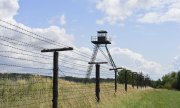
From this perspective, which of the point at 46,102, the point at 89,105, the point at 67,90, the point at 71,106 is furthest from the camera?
the point at 67,90

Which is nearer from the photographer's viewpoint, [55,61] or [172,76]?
[55,61]

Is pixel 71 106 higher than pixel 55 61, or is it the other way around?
pixel 55 61

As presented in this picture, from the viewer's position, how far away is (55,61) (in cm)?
1165

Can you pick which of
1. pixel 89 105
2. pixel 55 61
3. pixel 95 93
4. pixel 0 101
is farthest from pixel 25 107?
pixel 95 93

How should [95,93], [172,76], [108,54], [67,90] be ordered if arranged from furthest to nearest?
[172,76] → [108,54] → [95,93] → [67,90]


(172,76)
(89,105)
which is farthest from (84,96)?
(172,76)

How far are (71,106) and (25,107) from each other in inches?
88.5

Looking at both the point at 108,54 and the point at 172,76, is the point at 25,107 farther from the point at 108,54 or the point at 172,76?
the point at 172,76

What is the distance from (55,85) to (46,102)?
1.50 metres

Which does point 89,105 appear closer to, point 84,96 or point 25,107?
point 84,96

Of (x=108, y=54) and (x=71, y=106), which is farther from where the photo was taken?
(x=108, y=54)

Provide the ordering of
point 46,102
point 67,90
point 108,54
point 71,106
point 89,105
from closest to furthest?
point 46,102, point 71,106, point 89,105, point 67,90, point 108,54

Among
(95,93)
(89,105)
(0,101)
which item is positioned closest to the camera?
(0,101)

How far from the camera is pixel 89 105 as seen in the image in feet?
50.6
